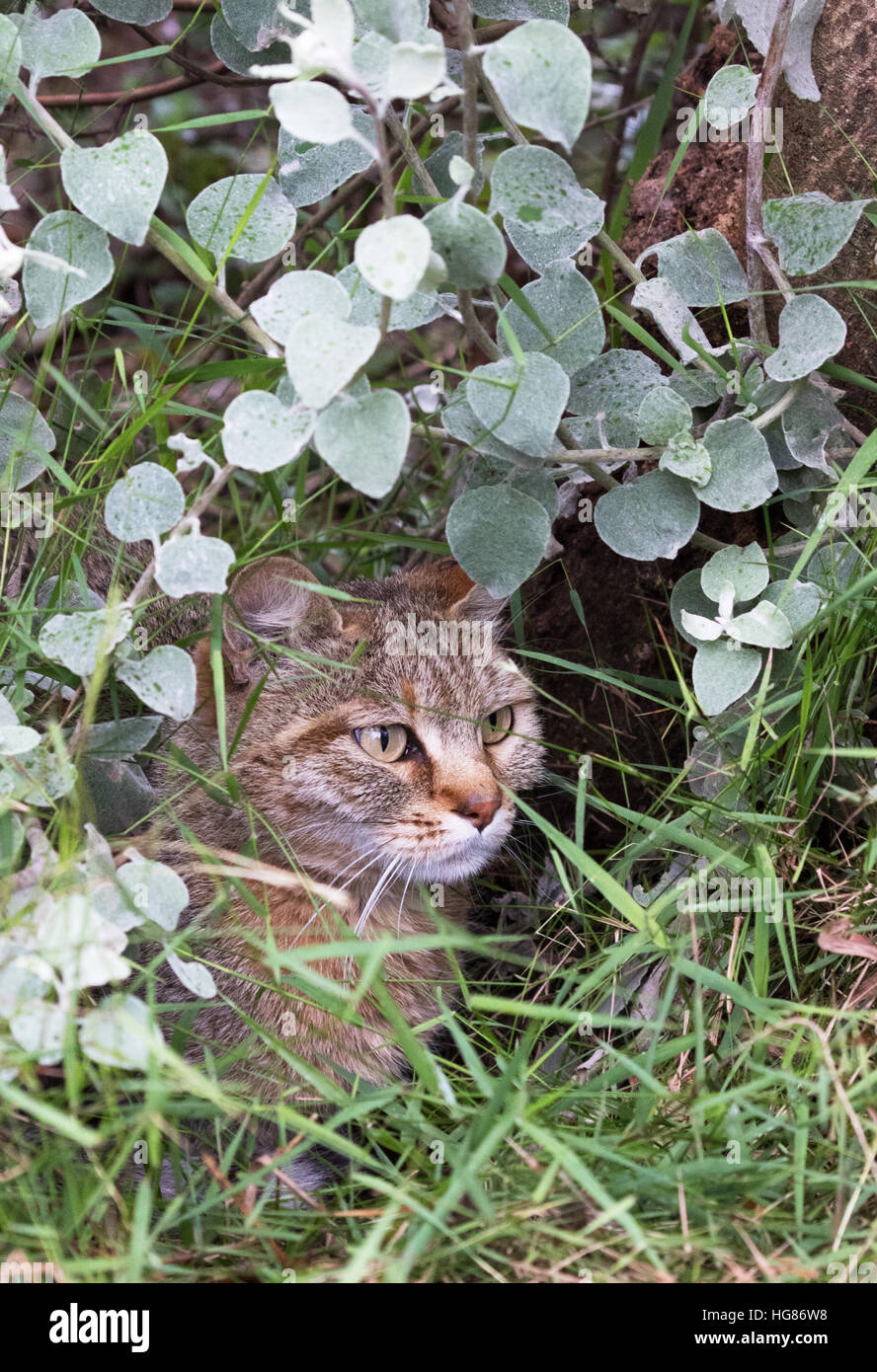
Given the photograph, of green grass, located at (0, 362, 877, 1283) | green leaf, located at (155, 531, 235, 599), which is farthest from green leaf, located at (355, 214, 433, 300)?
green grass, located at (0, 362, 877, 1283)

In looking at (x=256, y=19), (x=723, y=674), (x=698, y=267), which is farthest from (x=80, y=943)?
(x=256, y=19)

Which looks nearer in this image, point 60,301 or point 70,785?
point 70,785

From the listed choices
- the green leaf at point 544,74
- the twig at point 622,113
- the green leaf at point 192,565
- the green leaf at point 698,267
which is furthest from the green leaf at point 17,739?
the twig at point 622,113

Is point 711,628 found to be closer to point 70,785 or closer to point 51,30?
point 70,785

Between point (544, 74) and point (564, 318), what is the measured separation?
0.57 metres

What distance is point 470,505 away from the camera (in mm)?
2271

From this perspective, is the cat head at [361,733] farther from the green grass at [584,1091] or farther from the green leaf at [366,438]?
the green leaf at [366,438]

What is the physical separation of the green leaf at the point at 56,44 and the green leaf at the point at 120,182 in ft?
0.74

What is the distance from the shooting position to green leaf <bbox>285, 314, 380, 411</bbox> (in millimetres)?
1785

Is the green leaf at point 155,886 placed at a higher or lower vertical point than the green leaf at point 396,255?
lower

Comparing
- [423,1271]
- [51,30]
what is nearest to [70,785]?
[423,1271]

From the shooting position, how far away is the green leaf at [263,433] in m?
1.90

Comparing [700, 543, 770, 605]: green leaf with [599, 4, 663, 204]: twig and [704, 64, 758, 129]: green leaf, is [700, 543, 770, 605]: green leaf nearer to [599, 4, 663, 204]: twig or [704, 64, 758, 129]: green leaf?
[704, 64, 758, 129]: green leaf
